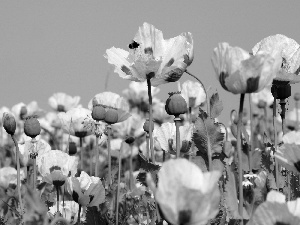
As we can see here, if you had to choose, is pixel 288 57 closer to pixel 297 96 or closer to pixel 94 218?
pixel 94 218

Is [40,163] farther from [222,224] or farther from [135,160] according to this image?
[135,160]

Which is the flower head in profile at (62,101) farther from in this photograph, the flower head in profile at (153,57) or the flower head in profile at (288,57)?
the flower head in profile at (288,57)

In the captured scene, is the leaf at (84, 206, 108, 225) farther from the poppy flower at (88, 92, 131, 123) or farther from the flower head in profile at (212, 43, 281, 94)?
the flower head in profile at (212, 43, 281, 94)

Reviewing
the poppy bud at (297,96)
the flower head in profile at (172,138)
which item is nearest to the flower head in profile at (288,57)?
the flower head in profile at (172,138)

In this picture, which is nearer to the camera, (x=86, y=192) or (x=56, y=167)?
(x=86, y=192)

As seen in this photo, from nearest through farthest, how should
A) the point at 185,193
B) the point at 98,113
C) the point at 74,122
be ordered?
the point at 185,193 → the point at 98,113 → the point at 74,122

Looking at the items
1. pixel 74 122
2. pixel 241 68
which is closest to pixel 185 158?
pixel 241 68

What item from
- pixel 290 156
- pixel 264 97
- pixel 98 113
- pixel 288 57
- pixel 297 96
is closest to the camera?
pixel 290 156
